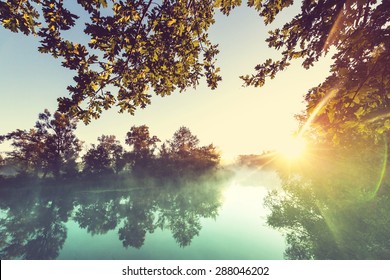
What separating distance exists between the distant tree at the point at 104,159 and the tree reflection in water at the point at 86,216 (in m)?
6.14

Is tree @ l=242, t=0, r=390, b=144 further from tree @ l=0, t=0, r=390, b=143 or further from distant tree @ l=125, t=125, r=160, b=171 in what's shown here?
distant tree @ l=125, t=125, r=160, b=171

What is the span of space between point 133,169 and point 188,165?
10.2 meters

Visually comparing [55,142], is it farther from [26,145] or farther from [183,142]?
[183,142]

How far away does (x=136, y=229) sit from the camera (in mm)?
15047

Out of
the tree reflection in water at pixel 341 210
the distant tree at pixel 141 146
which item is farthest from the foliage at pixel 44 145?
the tree reflection in water at pixel 341 210

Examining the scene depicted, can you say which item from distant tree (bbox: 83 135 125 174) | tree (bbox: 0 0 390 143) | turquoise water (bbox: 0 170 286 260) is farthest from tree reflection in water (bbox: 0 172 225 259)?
tree (bbox: 0 0 390 143)

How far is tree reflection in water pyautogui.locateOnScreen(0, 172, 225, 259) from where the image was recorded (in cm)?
1268

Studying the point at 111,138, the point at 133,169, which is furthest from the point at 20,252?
the point at 111,138

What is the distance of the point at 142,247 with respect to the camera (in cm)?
1210

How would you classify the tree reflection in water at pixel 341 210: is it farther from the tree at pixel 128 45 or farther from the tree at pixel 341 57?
the tree at pixel 128 45

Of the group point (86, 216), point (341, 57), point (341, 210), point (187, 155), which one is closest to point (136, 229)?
point (86, 216)

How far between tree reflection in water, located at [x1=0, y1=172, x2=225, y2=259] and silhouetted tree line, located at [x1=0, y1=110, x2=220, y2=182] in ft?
19.6

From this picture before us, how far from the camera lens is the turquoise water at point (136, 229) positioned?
11367 mm

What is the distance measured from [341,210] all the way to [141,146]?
112 ft
